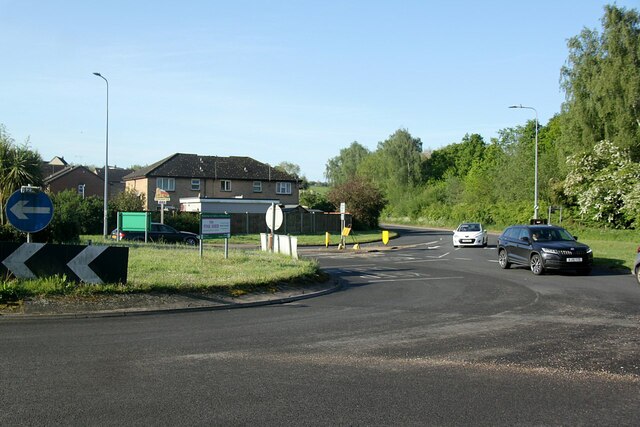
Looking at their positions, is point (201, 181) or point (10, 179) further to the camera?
point (201, 181)

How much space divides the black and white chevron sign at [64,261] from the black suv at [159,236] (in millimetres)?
18404

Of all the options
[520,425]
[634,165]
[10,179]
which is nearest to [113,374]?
[520,425]

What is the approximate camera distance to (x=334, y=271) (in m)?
20.7

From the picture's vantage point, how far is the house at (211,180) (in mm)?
59438

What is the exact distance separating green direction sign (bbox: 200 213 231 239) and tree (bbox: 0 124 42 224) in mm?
11054

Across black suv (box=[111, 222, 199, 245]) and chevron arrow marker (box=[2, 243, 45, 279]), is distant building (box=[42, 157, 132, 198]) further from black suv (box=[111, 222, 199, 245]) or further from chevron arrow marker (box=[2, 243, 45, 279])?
chevron arrow marker (box=[2, 243, 45, 279])

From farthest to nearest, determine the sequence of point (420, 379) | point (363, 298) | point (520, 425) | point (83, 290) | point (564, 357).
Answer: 1. point (363, 298)
2. point (83, 290)
3. point (564, 357)
4. point (420, 379)
5. point (520, 425)

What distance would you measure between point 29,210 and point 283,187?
182 ft

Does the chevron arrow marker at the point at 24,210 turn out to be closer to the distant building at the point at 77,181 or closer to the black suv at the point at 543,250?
the black suv at the point at 543,250

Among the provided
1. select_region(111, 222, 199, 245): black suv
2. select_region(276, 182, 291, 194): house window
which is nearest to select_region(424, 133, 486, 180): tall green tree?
select_region(276, 182, 291, 194): house window

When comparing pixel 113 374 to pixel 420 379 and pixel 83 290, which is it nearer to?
pixel 420 379

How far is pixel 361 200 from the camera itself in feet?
202

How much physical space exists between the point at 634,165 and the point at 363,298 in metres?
23.9

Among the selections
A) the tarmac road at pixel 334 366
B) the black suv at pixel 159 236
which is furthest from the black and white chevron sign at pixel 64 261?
the black suv at pixel 159 236
